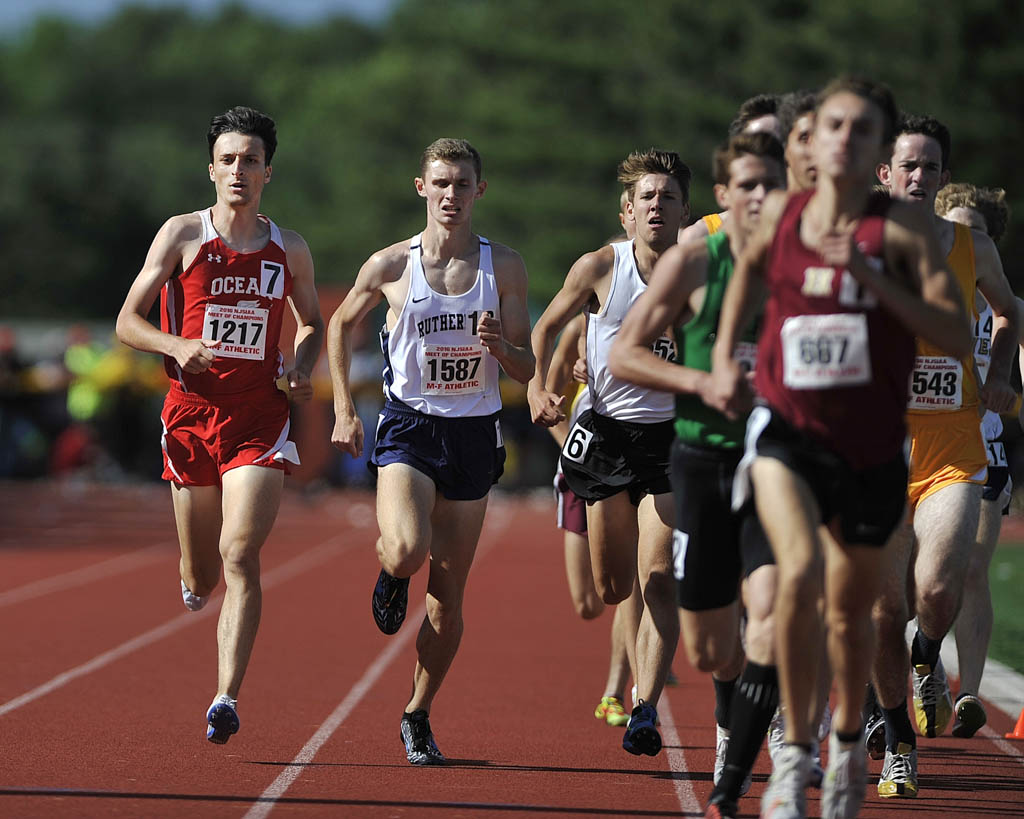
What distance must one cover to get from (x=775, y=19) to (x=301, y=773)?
34.4 m

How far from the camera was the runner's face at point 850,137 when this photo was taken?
475cm

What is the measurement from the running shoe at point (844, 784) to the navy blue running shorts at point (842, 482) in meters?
0.58

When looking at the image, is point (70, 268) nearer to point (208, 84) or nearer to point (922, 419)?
point (208, 84)

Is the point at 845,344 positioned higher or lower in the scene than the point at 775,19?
lower

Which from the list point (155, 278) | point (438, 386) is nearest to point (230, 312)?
point (155, 278)

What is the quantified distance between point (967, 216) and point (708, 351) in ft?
8.42

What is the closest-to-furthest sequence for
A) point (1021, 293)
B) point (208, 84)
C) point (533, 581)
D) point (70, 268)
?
point (533, 581) → point (1021, 293) → point (70, 268) → point (208, 84)

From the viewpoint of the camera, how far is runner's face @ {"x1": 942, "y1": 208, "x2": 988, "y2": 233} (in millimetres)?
7457

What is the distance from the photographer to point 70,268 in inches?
2638

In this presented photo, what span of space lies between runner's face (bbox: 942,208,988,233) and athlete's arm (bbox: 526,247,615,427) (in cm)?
151

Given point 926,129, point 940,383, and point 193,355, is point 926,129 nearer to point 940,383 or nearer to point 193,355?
point 940,383

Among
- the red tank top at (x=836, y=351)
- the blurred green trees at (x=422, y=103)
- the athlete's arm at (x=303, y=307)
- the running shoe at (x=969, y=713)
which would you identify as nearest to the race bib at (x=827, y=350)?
the red tank top at (x=836, y=351)

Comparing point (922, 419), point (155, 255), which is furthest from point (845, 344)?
point (155, 255)

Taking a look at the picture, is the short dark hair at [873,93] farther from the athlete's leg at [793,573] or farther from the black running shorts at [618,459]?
the black running shorts at [618,459]
